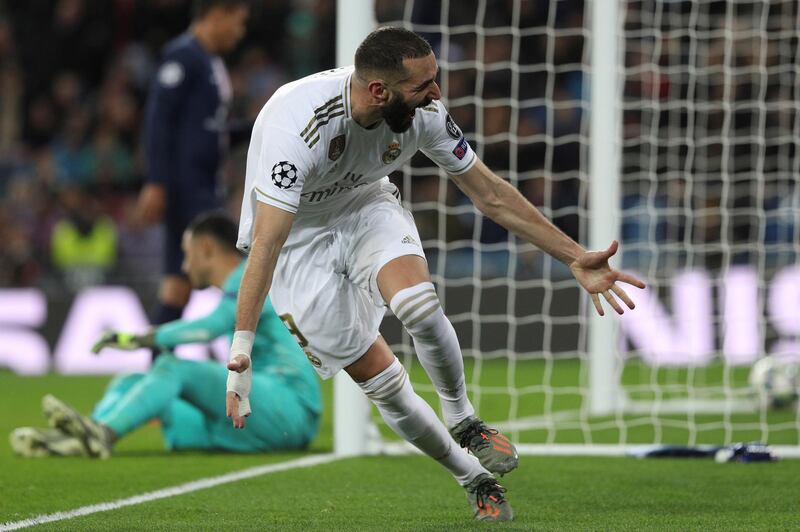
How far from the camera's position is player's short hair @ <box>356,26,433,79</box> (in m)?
3.86

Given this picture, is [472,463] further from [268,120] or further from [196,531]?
[268,120]

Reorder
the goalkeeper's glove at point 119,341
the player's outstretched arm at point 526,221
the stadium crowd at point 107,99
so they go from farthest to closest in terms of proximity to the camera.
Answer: the stadium crowd at point 107,99 → the goalkeeper's glove at point 119,341 → the player's outstretched arm at point 526,221

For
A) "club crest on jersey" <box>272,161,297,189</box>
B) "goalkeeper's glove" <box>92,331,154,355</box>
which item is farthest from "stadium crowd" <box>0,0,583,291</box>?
"club crest on jersey" <box>272,161,297,189</box>

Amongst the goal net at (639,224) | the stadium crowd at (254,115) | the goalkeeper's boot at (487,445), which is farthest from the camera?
the stadium crowd at (254,115)

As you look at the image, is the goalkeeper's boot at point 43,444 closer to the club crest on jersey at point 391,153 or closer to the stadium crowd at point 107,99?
the club crest on jersey at point 391,153

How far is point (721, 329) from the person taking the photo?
11383 millimetres

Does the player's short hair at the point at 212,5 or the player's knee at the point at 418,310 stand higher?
the player's short hair at the point at 212,5

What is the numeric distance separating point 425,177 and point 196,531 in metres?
9.79

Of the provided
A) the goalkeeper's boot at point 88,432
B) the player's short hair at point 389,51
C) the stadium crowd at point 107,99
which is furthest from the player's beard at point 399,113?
the stadium crowd at point 107,99

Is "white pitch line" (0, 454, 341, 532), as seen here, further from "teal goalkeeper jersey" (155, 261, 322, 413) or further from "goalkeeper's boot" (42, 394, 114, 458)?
"goalkeeper's boot" (42, 394, 114, 458)

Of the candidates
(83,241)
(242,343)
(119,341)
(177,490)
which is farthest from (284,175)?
(83,241)

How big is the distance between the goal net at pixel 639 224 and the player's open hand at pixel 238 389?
432 centimetres

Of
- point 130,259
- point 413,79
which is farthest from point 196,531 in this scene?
point 130,259

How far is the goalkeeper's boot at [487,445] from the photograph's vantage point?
397 centimetres
